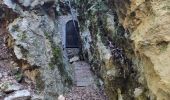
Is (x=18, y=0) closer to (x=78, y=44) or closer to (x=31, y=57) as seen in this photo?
(x=31, y=57)

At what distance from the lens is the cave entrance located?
1323 centimetres

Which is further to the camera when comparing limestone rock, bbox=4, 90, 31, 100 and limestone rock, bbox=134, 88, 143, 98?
limestone rock, bbox=4, 90, 31, 100

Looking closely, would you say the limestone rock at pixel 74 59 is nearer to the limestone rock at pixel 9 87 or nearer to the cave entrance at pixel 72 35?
the cave entrance at pixel 72 35

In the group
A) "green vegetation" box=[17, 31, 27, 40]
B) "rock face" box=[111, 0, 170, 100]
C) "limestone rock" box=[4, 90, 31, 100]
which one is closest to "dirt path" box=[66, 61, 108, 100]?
"limestone rock" box=[4, 90, 31, 100]

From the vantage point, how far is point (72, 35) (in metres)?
13.4

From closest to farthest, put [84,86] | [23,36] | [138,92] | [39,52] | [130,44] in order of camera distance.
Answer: [138,92], [130,44], [39,52], [23,36], [84,86]

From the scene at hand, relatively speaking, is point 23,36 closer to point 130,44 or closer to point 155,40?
point 130,44

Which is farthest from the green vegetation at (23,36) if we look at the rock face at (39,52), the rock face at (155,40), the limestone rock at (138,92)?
the rock face at (155,40)

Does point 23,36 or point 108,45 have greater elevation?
point 23,36

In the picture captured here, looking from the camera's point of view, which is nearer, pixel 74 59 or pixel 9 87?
pixel 9 87

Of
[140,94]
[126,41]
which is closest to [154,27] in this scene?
[140,94]

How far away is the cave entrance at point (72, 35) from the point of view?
13234 millimetres

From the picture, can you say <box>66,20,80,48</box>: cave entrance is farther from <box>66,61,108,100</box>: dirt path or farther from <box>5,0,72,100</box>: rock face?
<box>5,0,72,100</box>: rock face

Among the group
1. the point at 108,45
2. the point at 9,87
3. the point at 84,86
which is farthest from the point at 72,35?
the point at 108,45
